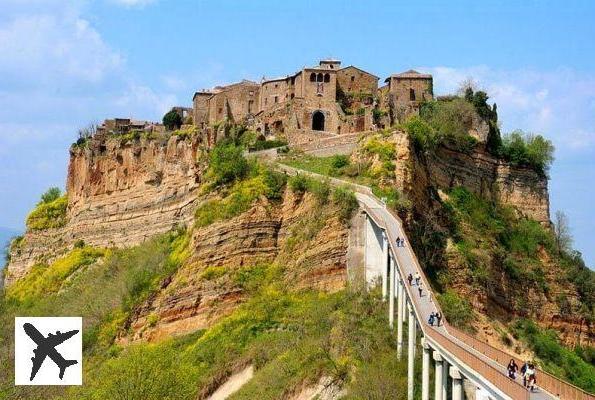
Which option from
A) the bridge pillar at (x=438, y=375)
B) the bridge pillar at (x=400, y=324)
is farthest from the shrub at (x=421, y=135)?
the bridge pillar at (x=438, y=375)

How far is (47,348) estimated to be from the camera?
25.8 m

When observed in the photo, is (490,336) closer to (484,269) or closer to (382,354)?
(484,269)

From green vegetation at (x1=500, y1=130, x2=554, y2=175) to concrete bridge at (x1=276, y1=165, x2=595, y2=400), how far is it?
17.4 metres

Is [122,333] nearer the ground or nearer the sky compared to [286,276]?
nearer the ground

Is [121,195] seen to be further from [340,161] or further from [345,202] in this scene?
[345,202]

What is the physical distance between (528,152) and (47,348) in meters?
47.6

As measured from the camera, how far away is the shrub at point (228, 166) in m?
57.7

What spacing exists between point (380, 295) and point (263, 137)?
895 inches

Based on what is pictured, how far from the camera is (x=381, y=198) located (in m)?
51.3

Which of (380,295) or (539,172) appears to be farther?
(539,172)

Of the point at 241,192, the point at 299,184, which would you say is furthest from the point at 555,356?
the point at 241,192

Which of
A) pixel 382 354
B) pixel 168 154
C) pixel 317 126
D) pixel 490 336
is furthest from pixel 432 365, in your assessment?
pixel 168 154

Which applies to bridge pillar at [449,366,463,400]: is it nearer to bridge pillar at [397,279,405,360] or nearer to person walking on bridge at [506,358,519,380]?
person walking on bridge at [506,358,519,380]

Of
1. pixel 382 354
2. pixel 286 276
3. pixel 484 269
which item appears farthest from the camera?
pixel 484 269
